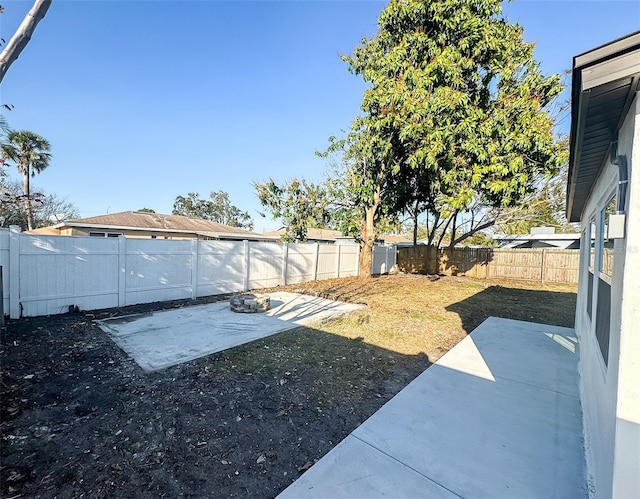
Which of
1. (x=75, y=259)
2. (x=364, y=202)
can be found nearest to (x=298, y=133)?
(x=364, y=202)

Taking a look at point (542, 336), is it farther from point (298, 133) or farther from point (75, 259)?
point (298, 133)

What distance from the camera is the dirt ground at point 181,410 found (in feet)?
7.06

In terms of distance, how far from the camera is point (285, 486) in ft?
6.88

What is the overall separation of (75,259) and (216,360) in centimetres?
475

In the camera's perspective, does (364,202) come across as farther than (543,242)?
No

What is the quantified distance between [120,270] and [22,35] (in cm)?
600

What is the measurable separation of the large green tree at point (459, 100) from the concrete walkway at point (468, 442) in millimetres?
7200

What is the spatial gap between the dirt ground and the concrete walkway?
25 centimetres

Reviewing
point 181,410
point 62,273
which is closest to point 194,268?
point 62,273

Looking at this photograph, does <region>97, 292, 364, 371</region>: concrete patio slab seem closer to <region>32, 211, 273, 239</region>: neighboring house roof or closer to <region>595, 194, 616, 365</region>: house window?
<region>595, 194, 616, 365</region>: house window

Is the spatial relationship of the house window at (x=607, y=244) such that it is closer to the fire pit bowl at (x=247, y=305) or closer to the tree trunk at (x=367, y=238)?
the fire pit bowl at (x=247, y=305)

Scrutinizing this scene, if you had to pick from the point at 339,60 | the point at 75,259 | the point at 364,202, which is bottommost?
the point at 75,259

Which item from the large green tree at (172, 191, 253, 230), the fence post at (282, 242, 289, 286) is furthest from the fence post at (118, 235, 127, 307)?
the large green tree at (172, 191, 253, 230)

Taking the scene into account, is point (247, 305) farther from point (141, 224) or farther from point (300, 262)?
point (141, 224)
